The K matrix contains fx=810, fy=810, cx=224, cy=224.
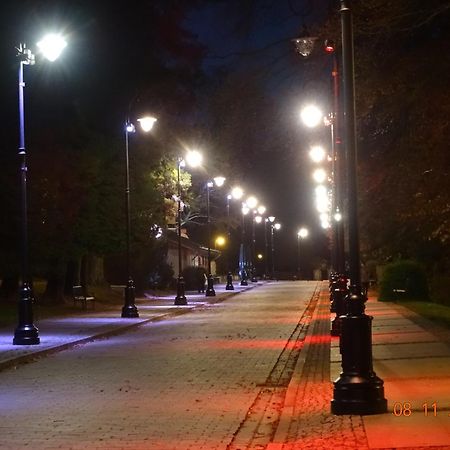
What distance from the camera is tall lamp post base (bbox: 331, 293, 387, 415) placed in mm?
9500

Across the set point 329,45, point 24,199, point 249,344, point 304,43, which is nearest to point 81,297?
point 24,199

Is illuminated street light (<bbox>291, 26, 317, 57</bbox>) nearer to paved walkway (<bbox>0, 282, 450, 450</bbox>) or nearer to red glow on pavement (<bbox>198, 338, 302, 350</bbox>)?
paved walkway (<bbox>0, 282, 450, 450</bbox>)

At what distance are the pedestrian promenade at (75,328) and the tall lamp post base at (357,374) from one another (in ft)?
28.1

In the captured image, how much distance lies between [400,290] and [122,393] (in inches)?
1077

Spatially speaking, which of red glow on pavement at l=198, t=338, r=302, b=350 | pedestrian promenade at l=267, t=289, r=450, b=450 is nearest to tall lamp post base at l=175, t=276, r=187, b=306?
red glow on pavement at l=198, t=338, r=302, b=350

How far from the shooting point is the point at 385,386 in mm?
11688

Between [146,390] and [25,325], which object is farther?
[25,325]

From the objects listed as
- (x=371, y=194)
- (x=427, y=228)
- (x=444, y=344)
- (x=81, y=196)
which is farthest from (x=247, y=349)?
(x=81, y=196)

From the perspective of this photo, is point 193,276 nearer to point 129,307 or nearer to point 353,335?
point 129,307

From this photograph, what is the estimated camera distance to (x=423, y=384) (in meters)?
11.6

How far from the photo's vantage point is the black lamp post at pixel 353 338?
9.52 meters

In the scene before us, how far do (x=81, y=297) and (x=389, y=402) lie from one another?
27983 millimetres

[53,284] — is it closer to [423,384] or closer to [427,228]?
[427,228]

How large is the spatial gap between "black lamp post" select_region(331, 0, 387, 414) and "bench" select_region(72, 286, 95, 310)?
1068 inches
